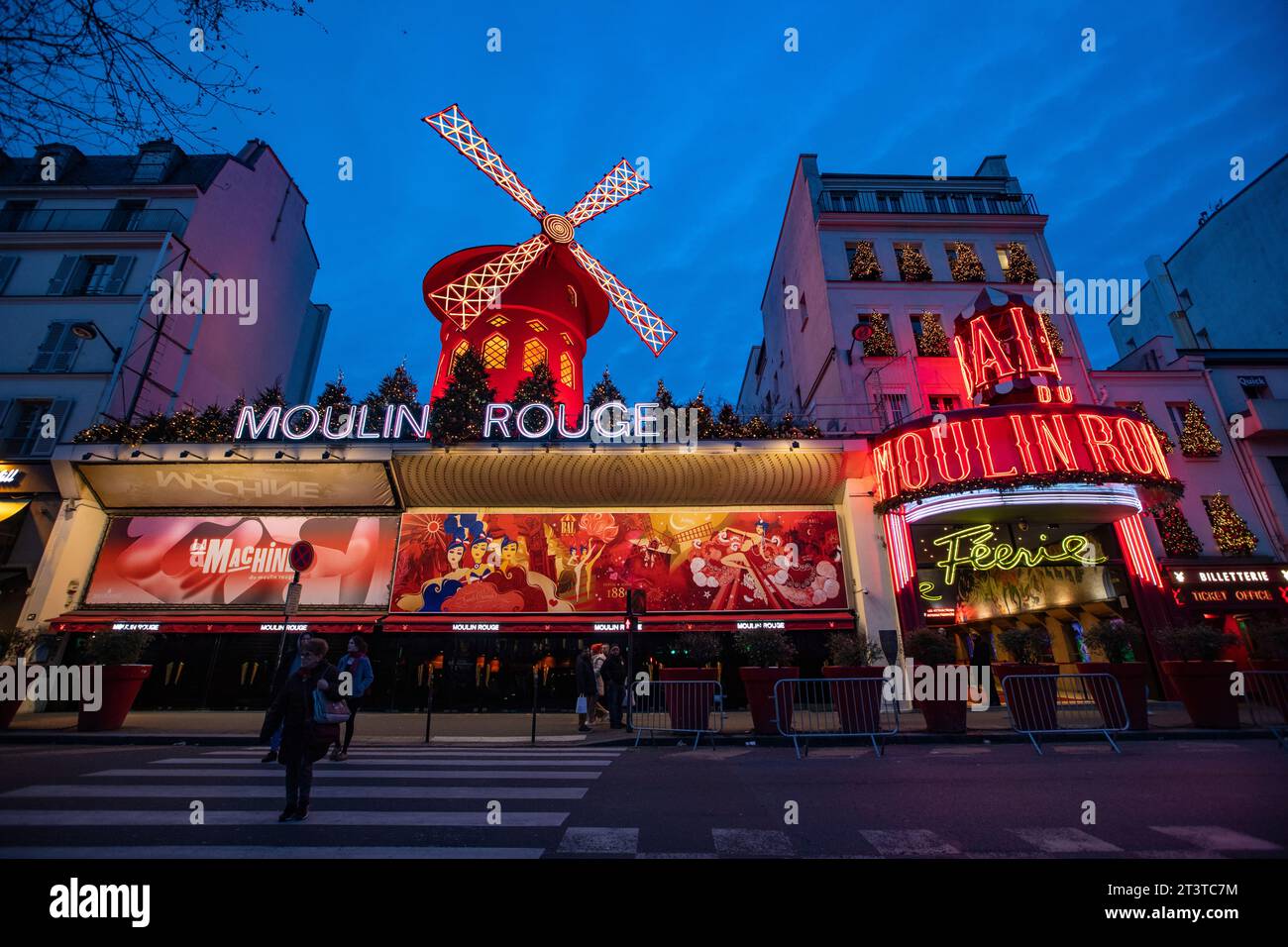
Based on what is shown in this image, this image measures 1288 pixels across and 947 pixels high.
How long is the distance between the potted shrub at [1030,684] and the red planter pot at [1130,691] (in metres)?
0.72

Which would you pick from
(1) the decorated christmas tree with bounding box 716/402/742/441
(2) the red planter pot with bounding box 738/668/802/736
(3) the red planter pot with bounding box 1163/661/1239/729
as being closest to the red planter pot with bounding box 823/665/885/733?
(2) the red planter pot with bounding box 738/668/802/736

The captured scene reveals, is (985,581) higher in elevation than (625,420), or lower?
lower

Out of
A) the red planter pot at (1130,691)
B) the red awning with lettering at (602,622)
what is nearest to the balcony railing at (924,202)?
the red awning with lettering at (602,622)

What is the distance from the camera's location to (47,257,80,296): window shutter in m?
17.7

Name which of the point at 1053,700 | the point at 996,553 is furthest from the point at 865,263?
the point at 1053,700

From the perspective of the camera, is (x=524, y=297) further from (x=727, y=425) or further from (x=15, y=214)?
(x=15, y=214)

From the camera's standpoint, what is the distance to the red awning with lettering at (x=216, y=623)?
47.6 feet

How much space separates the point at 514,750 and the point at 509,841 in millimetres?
5292

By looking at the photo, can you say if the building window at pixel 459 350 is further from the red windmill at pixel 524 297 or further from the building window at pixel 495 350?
the building window at pixel 495 350

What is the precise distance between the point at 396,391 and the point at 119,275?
10626mm

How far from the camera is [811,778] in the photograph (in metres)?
6.36
